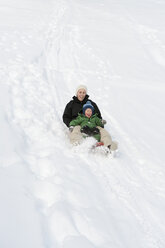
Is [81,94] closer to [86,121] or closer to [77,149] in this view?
[86,121]

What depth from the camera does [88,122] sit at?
490cm

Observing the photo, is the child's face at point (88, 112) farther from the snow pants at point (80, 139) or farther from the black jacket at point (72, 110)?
the snow pants at point (80, 139)

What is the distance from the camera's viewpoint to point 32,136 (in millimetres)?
4449

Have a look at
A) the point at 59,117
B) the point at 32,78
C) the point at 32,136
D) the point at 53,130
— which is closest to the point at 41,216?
the point at 32,136

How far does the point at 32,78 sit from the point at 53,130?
2.81 m

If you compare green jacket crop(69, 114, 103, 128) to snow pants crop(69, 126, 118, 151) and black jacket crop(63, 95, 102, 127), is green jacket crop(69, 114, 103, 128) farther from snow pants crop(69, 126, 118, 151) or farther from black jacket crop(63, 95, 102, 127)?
snow pants crop(69, 126, 118, 151)

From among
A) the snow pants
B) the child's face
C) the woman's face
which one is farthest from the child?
the woman's face

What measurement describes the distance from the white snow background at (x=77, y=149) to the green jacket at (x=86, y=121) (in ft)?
1.02

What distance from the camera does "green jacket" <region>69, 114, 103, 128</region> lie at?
15.9 feet

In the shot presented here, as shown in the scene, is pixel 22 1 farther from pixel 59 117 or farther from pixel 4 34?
pixel 59 117

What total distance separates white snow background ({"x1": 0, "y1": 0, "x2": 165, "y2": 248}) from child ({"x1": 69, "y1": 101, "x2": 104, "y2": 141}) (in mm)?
340

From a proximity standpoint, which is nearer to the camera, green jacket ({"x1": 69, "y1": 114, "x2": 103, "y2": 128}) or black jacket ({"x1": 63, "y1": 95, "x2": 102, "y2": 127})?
green jacket ({"x1": 69, "y1": 114, "x2": 103, "y2": 128})

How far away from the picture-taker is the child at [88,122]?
4.75 meters

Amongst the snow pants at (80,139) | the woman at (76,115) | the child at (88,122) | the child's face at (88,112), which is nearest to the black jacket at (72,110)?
the woman at (76,115)
